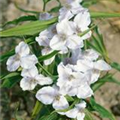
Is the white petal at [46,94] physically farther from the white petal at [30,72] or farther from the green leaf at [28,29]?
the green leaf at [28,29]

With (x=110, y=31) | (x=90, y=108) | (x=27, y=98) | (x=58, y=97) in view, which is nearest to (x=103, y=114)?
(x=90, y=108)

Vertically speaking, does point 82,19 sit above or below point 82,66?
above

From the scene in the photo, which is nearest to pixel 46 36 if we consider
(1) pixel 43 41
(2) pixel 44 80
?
(1) pixel 43 41

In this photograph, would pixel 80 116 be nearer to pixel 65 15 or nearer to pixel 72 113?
pixel 72 113

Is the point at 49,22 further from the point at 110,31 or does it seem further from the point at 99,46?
the point at 110,31

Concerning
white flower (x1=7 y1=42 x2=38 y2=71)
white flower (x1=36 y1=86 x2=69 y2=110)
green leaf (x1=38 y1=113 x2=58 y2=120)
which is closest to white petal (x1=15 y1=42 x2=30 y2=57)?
white flower (x1=7 y1=42 x2=38 y2=71)

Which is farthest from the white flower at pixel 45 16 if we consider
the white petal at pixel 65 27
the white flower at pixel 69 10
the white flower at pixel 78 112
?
the white flower at pixel 78 112

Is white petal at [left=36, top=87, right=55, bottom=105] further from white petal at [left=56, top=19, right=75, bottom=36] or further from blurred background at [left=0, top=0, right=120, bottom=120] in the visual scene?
blurred background at [left=0, top=0, right=120, bottom=120]
